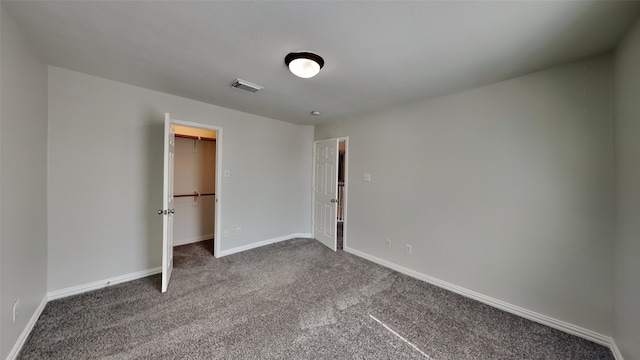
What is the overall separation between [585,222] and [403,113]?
6.78 feet

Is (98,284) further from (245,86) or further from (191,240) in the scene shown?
(245,86)

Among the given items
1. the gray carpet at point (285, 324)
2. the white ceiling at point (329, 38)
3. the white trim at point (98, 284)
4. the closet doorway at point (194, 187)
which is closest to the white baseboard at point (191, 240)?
the closet doorway at point (194, 187)

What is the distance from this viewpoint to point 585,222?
1.84 m

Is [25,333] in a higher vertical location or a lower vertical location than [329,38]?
lower

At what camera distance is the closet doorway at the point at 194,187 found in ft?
12.9

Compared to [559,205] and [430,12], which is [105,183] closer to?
[430,12]

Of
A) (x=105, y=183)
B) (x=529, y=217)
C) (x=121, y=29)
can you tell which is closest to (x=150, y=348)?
(x=105, y=183)

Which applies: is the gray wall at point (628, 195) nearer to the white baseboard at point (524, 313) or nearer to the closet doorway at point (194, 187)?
the white baseboard at point (524, 313)

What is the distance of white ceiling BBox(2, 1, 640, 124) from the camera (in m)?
1.32

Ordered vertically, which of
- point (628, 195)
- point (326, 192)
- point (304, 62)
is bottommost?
point (326, 192)

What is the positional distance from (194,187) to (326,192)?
2.52 meters

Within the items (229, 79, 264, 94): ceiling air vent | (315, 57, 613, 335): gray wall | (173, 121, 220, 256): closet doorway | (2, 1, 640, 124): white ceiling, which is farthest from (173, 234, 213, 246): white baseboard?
(315, 57, 613, 335): gray wall

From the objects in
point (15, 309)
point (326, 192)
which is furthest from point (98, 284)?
point (326, 192)

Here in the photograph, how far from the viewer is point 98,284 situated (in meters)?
2.46
